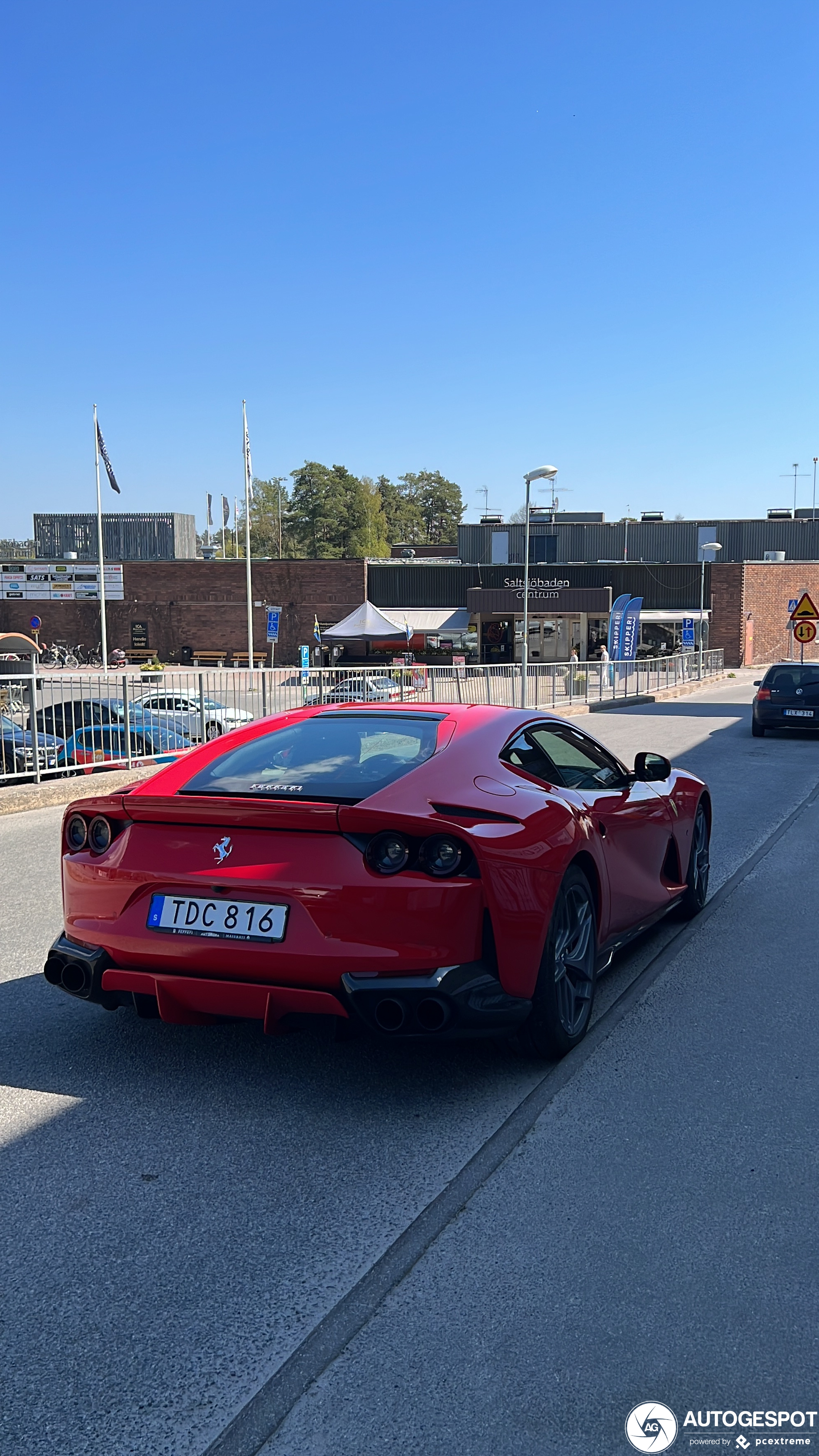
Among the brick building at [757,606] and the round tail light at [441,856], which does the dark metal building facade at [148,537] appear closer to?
the brick building at [757,606]

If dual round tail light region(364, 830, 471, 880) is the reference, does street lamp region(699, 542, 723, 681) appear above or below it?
above

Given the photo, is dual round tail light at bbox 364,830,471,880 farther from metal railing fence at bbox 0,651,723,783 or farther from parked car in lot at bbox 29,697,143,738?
parked car in lot at bbox 29,697,143,738

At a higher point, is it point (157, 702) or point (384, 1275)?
point (157, 702)

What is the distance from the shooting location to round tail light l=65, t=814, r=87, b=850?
4.57 metres

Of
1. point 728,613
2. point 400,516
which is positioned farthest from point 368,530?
point 728,613

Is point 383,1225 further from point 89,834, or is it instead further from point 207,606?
point 207,606

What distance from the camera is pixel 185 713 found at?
53.2 feet

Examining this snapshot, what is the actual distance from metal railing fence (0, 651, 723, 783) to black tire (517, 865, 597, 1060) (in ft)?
5.28

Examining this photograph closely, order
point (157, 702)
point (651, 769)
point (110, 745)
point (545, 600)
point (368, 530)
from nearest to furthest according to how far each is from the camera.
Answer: point (651, 769) → point (110, 745) → point (157, 702) → point (545, 600) → point (368, 530)

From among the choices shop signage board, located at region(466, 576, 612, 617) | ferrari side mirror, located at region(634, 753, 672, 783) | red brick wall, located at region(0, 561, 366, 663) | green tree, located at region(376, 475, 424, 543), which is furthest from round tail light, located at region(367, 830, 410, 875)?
green tree, located at region(376, 475, 424, 543)

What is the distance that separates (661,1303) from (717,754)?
1581 cm

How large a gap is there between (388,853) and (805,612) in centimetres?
2618

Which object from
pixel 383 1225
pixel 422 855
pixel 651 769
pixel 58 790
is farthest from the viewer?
pixel 58 790

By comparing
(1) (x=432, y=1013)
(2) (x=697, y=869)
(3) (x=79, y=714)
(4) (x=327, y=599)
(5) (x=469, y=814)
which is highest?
(4) (x=327, y=599)
